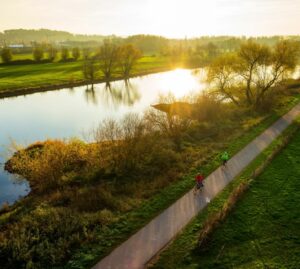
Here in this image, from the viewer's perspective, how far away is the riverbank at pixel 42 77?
73.4 metres

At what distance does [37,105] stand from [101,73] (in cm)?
3636

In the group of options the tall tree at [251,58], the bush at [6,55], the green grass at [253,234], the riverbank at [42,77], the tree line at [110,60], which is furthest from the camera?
the bush at [6,55]

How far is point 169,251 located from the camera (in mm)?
15773

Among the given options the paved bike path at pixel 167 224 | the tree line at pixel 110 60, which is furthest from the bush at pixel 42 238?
the tree line at pixel 110 60

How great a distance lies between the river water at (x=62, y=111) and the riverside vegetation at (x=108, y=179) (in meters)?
3.91

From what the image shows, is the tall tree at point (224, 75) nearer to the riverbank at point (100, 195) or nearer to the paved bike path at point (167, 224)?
the riverbank at point (100, 195)

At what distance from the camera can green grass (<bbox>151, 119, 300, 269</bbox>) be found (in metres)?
15.1

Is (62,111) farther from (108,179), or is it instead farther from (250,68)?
(108,179)

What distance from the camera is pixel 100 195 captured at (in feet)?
71.5

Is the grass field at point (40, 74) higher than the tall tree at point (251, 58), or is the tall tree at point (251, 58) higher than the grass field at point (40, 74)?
the tall tree at point (251, 58)

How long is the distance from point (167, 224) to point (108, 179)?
912 cm

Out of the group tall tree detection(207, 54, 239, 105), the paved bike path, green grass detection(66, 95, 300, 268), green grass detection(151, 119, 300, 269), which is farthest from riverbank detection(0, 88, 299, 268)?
tall tree detection(207, 54, 239, 105)

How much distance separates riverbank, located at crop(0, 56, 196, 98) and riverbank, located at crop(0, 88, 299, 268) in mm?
43587

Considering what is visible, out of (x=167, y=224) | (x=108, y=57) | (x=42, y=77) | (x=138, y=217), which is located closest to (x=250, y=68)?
(x=138, y=217)
